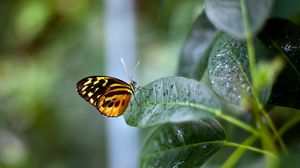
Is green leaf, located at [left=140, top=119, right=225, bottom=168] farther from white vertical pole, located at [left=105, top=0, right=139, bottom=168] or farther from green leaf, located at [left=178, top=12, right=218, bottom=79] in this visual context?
white vertical pole, located at [left=105, top=0, right=139, bottom=168]

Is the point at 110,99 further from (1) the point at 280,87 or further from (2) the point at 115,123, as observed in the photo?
(2) the point at 115,123

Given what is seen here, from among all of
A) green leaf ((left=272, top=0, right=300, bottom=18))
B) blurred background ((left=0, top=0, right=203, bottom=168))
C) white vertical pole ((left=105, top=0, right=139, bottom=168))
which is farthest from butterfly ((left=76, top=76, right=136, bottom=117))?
white vertical pole ((left=105, top=0, right=139, bottom=168))

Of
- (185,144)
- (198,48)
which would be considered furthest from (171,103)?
(198,48)

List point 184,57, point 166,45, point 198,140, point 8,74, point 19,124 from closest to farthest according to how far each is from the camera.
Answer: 1. point 198,140
2. point 184,57
3. point 166,45
4. point 8,74
5. point 19,124

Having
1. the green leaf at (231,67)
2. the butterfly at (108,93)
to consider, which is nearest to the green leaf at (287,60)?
the green leaf at (231,67)

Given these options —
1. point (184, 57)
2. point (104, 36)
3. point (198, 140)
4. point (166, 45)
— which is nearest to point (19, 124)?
point (104, 36)

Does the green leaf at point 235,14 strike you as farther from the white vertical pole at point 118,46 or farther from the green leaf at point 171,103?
the white vertical pole at point 118,46
